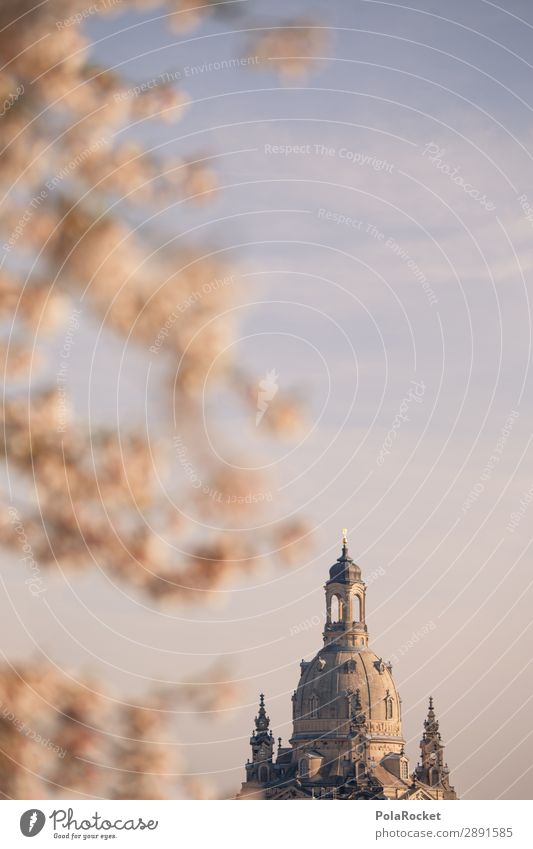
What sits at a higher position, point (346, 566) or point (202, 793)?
point (346, 566)

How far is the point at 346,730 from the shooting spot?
130375 millimetres

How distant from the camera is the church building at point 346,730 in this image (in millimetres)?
125750

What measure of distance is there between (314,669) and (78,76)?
12530 cm

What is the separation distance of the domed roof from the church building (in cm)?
9

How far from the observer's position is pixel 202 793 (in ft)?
43.7

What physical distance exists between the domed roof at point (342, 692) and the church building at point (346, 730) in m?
0.09

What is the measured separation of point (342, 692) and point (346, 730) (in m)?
3.39

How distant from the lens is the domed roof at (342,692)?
132 metres

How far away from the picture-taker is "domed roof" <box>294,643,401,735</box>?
131500 millimetres

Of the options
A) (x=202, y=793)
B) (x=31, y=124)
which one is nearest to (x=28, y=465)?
(x=31, y=124)

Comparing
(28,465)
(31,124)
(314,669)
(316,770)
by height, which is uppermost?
(314,669)
